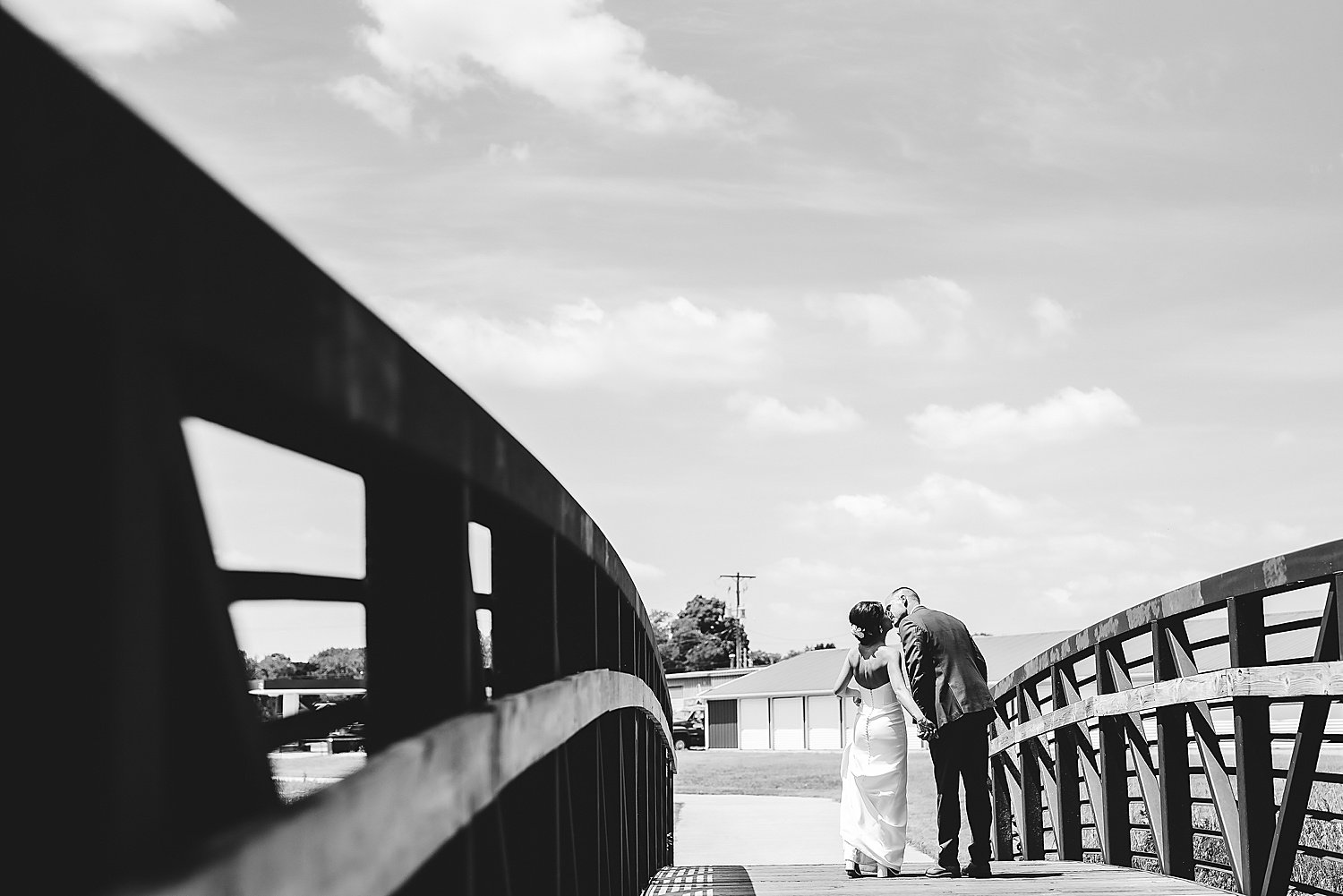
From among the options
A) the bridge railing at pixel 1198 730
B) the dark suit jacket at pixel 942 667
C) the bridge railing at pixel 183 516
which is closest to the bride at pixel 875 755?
the dark suit jacket at pixel 942 667

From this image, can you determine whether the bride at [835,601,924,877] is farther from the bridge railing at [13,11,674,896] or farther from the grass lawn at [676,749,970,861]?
the grass lawn at [676,749,970,861]

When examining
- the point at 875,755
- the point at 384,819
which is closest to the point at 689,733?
the point at 875,755

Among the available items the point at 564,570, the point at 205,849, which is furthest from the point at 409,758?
the point at 564,570

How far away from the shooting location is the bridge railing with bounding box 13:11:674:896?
0.93 meters

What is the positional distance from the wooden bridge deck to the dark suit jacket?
0.93m

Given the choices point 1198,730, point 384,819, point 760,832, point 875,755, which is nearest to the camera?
point 384,819

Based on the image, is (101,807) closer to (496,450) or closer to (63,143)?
(63,143)

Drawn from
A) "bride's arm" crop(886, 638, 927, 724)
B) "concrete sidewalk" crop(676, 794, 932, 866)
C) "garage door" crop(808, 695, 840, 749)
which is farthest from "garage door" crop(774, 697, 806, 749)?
"bride's arm" crop(886, 638, 927, 724)

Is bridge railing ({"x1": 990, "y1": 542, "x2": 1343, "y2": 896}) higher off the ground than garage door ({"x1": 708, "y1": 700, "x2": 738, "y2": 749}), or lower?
higher

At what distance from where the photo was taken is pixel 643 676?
6.72 m

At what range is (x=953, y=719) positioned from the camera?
26.0ft

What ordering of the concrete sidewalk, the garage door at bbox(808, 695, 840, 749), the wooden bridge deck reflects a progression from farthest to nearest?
the garage door at bbox(808, 695, 840, 749), the concrete sidewalk, the wooden bridge deck

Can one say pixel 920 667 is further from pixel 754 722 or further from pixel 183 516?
pixel 754 722

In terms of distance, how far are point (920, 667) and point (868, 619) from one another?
41 cm
